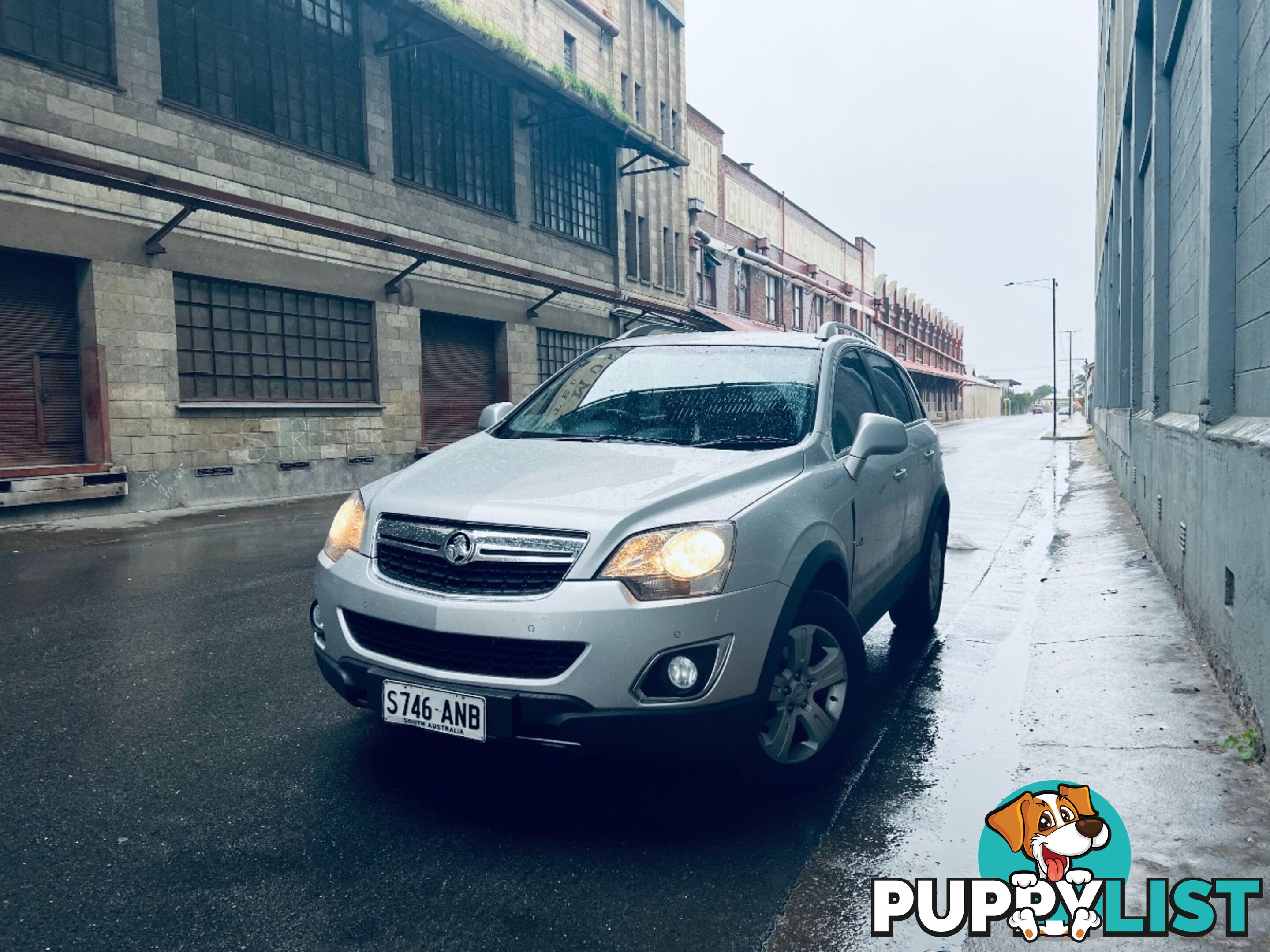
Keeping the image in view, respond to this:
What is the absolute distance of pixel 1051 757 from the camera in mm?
3898

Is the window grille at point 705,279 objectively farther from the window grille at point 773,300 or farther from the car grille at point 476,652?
the car grille at point 476,652

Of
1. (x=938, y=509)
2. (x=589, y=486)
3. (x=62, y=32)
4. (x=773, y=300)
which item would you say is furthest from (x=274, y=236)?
(x=773, y=300)

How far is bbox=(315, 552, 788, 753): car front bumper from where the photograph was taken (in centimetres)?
299

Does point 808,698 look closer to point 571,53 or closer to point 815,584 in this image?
point 815,584

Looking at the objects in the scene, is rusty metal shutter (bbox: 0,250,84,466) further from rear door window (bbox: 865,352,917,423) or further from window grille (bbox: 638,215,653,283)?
window grille (bbox: 638,215,653,283)

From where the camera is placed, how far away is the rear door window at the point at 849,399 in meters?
4.38

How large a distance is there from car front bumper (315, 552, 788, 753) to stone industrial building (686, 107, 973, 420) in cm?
2743

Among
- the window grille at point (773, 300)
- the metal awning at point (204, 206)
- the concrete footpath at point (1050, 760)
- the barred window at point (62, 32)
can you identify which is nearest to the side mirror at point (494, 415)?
the concrete footpath at point (1050, 760)

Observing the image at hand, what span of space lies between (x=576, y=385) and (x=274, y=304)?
41.9ft

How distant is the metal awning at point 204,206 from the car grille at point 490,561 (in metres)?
9.93

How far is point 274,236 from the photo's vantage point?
51.7ft

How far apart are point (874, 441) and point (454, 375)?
1737 centimetres

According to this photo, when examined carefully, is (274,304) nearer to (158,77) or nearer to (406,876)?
(158,77)

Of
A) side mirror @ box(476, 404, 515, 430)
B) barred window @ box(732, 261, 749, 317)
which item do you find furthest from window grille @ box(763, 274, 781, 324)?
side mirror @ box(476, 404, 515, 430)
